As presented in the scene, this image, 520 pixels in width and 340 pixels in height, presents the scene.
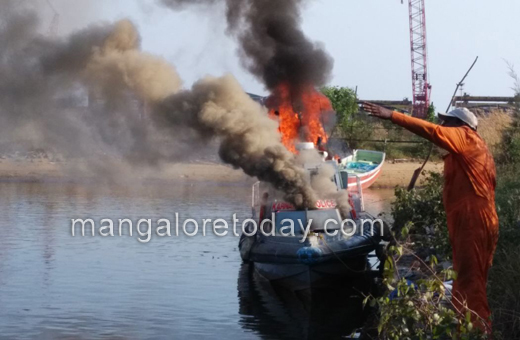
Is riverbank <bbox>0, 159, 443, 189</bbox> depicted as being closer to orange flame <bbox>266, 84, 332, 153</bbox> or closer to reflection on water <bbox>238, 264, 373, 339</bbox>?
orange flame <bbox>266, 84, 332, 153</bbox>

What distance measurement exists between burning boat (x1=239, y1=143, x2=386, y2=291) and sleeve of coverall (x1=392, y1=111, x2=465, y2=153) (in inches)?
316

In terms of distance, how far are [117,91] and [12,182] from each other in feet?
Answer: 89.2

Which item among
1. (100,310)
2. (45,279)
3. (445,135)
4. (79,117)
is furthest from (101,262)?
(445,135)

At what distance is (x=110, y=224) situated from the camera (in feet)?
88.4

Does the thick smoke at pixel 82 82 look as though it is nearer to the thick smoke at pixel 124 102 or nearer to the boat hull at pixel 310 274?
the thick smoke at pixel 124 102

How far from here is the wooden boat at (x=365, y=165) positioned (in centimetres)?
3968

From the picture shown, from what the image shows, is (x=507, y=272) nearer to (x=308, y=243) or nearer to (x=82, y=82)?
(x=308, y=243)

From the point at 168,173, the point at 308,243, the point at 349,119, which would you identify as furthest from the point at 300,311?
the point at 349,119

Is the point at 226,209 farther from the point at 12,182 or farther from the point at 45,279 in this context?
the point at 12,182

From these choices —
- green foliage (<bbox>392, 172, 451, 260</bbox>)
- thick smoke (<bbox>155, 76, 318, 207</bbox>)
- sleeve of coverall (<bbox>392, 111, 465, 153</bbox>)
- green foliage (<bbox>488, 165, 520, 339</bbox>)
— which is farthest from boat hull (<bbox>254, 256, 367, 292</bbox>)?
sleeve of coverall (<bbox>392, 111, 465, 153</bbox>)

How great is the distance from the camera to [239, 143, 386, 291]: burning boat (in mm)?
15930

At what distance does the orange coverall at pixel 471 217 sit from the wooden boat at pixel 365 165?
30210 millimetres

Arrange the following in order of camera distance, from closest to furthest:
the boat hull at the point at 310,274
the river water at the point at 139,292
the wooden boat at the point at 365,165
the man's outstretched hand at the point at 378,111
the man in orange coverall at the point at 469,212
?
the man's outstretched hand at the point at 378,111
the man in orange coverall at the point at 469,212
the river water at the point at 139,292
the boat hull at the point at 310,274
the wooden boat at the point at 365,165

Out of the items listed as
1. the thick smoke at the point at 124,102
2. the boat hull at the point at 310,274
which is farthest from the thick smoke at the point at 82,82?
the boat hull at the point at 310,274
